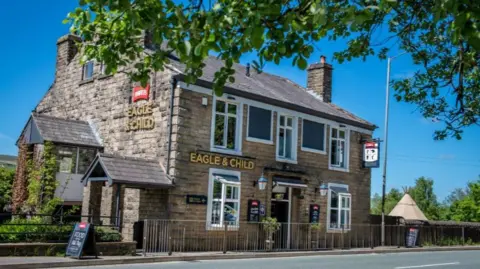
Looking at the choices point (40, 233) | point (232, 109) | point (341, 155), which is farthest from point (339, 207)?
point (40, 233)

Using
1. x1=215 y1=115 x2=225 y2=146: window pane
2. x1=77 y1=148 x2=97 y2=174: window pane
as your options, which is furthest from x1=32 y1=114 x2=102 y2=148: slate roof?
x1=215 y1=115 x2=225 y2=146: window pane

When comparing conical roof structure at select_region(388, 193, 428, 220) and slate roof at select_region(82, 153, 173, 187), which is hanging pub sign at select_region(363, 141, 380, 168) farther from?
slate roof at select_region(82, 153, 173, 187)

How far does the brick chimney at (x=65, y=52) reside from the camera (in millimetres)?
26766

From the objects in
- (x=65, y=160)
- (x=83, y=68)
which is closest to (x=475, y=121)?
(x=65, y=160)

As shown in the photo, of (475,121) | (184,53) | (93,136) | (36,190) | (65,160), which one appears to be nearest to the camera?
(184,53)

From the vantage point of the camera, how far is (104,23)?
8.00m

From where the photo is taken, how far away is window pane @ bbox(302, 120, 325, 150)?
82.4 ft

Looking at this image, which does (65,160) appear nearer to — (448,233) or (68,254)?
(68,254)

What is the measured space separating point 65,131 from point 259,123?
7.74 meters

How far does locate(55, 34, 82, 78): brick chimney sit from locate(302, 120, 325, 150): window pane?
11.5 meters

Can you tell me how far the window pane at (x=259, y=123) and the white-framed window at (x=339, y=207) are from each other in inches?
185

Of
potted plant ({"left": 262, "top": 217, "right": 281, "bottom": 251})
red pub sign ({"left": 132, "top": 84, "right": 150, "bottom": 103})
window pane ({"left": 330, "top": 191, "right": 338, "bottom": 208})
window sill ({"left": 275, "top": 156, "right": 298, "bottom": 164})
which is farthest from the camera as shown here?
window pane ({"left": 330, "top": 191, "right": 338, "bottom": 208})

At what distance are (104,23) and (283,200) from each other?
17.4m

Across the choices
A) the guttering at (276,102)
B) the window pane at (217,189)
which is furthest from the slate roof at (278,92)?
the window pane at (217,189)
